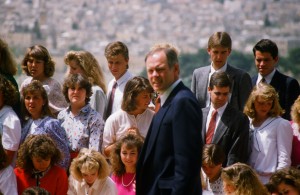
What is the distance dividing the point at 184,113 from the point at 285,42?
23084mm

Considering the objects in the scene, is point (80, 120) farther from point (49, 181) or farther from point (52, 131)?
point (49, 181)

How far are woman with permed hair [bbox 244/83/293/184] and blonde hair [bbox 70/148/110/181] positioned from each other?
1144 millimetres

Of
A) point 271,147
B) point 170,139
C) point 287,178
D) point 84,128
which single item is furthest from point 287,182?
point 84,128

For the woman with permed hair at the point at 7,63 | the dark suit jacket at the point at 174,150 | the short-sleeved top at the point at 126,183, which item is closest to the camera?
the dark suit jacket at the point at 174,150

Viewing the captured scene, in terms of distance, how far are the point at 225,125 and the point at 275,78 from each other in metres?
0.81

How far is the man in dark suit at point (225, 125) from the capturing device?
6188 millimetres

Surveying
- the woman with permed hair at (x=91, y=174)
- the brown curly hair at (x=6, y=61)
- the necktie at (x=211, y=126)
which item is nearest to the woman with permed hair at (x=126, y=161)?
the woman with permed hair at (x=91, y=174)

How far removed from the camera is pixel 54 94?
694 cm

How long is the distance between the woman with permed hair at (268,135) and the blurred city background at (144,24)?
1579 centimetres

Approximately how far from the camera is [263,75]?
685 centimetres

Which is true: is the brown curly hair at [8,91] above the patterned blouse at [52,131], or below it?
above

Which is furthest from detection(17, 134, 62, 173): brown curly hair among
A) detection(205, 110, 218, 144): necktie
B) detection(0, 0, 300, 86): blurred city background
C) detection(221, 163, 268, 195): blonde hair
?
detection(0, 0, 300, 86): blurred city background

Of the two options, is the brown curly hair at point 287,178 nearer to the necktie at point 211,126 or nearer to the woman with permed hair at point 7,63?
the necktie at point 211,126

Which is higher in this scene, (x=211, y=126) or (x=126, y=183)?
(x=211, y=126)
